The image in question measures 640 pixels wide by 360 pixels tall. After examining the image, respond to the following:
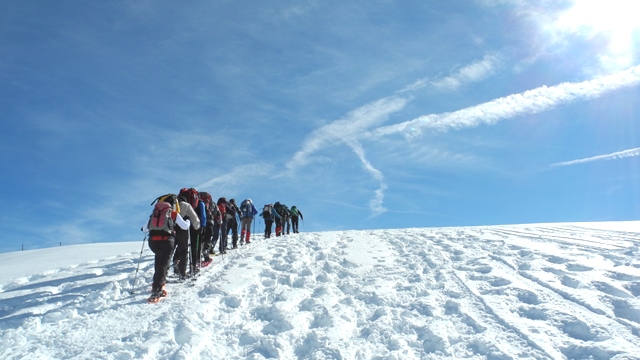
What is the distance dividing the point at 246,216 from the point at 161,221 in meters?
8.99

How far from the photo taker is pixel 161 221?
8.81 metres

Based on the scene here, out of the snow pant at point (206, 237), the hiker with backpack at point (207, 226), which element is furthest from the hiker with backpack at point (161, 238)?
the snow pant at point (206, 237)

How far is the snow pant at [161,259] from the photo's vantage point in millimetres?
8656

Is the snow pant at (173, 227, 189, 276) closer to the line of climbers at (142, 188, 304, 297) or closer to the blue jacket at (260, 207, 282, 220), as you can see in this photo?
the line of climbers at (142, 188, 304, 297)

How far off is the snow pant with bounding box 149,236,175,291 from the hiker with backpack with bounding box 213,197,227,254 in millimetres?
4780

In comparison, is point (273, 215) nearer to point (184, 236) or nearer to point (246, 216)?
point (246, 216)

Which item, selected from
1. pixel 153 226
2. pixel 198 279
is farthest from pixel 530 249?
pixel 153 226

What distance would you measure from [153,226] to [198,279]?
2.05 metres

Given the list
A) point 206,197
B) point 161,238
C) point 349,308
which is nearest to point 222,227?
point 206,197

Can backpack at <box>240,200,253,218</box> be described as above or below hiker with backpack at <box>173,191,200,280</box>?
above

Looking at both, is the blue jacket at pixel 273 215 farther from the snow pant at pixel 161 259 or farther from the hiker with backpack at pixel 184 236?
the snow pant at pixel 161 259

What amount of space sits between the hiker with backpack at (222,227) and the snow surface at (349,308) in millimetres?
1495

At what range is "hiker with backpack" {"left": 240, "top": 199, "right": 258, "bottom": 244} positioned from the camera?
58.1 feet

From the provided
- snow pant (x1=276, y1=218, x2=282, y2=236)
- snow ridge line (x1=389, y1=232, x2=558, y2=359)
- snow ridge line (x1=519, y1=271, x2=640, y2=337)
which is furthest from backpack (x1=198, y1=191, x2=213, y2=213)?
snow pant (x1=276, y1=218, x2=282, y2=236)
